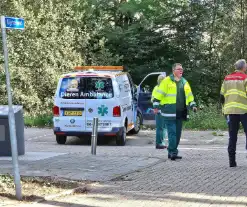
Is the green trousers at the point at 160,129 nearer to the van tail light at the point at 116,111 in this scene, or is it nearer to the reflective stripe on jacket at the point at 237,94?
the van tail light at the point at 116,111

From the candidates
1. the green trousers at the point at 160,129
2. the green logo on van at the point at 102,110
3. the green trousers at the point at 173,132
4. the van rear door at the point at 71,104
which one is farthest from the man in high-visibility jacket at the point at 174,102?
the van rear door at the point at 71,104

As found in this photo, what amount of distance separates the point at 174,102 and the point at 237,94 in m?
1.46

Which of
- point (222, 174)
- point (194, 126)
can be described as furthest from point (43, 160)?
point (194, 126)

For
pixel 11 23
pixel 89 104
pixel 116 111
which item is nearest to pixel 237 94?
pixel 11 23

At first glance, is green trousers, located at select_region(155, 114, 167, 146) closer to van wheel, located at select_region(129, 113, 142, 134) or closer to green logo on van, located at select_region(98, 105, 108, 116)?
green logo on van, located at select_region(98, 105, 108, 116)

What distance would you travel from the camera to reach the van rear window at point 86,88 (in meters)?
15.3

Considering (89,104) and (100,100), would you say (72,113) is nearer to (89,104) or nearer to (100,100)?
(89,104)

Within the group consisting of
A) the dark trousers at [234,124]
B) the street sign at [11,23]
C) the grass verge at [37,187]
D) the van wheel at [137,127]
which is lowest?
the van wheel at [137,127]

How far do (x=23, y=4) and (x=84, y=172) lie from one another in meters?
19.6

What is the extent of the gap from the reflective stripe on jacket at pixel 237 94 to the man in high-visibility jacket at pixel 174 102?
3.67ft

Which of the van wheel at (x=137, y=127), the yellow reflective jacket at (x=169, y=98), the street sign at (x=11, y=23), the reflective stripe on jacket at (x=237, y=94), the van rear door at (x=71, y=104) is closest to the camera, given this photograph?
the street sign at (x=11, y=23)

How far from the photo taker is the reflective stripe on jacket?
9906 millimetres

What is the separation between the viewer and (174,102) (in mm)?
10984

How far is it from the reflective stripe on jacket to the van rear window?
5.68 metres
